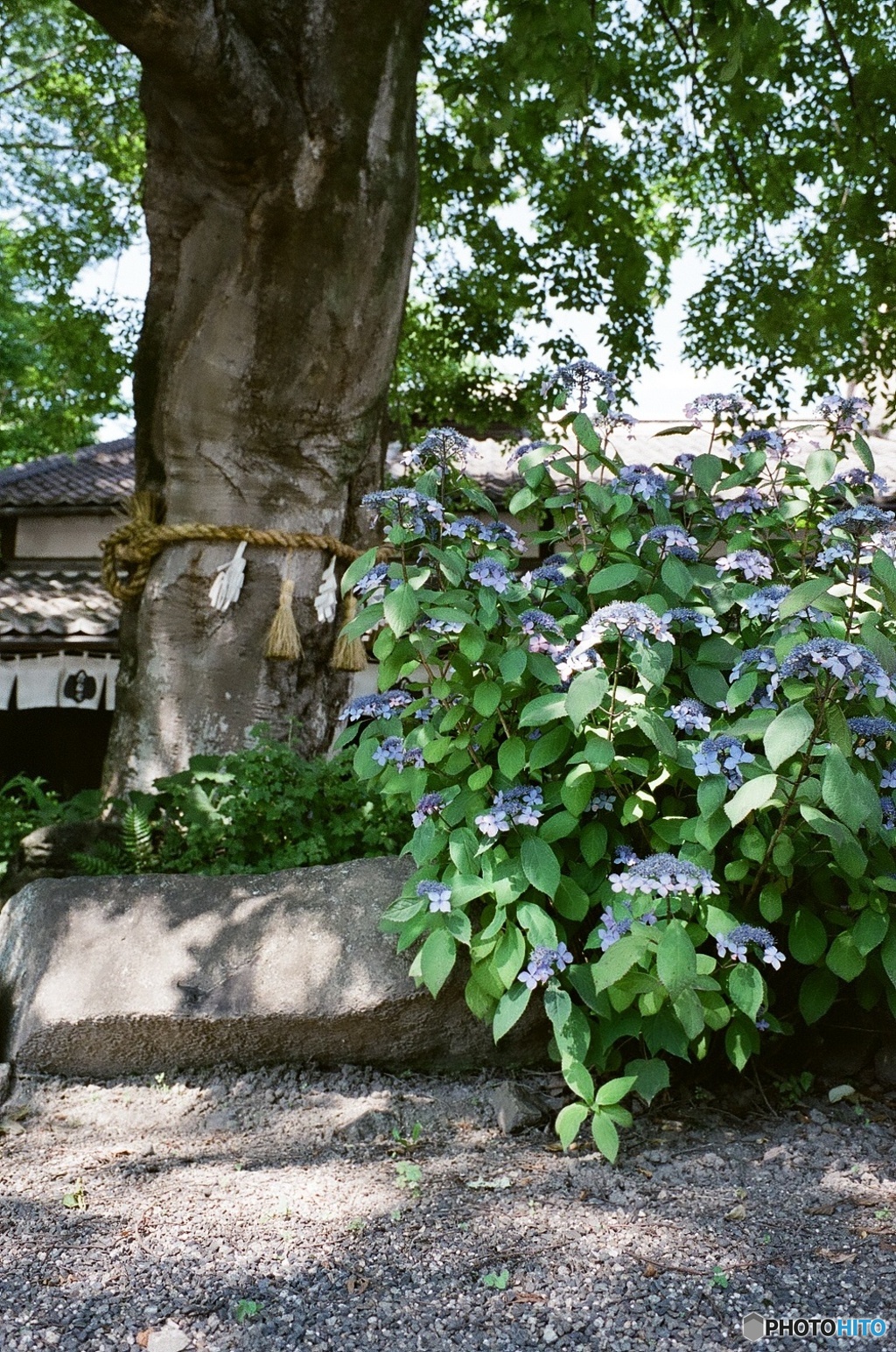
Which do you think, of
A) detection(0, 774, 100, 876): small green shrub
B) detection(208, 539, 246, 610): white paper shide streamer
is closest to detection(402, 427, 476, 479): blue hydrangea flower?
detection(208, 539, 246, 610): white paper shide streamer

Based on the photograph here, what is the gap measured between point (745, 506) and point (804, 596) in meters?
0.75

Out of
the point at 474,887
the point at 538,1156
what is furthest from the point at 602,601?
the point at 538,1156

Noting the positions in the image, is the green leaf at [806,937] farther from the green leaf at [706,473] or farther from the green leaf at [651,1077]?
the green leaf at [706,473]

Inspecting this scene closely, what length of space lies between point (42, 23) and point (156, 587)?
915cm

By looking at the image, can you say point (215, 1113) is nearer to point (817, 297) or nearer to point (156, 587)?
point (156, 587)

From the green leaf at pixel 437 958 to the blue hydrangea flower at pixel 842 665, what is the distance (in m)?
1.02

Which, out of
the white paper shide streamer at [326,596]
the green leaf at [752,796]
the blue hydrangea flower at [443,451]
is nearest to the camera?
the green leaf at [752,796]

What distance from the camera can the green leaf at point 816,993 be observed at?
271 cm

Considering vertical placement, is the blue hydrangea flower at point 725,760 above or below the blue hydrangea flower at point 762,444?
below

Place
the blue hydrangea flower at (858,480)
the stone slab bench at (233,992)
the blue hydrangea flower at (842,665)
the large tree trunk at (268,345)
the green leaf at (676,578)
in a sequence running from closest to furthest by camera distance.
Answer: the blue hydrangea flower at (842,665) < the green leaf at (676,578) < the blue hydrangea flower at (858,480) < the stone slab bench at (233,992) < the large tree trunk at (268,345)

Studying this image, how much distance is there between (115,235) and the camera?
1001cm

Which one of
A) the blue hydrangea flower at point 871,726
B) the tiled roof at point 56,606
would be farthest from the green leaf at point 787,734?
the tiled roof at point 56,606

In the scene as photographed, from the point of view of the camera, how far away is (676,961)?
228cm

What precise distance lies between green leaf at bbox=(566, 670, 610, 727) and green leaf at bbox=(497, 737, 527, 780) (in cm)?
32
